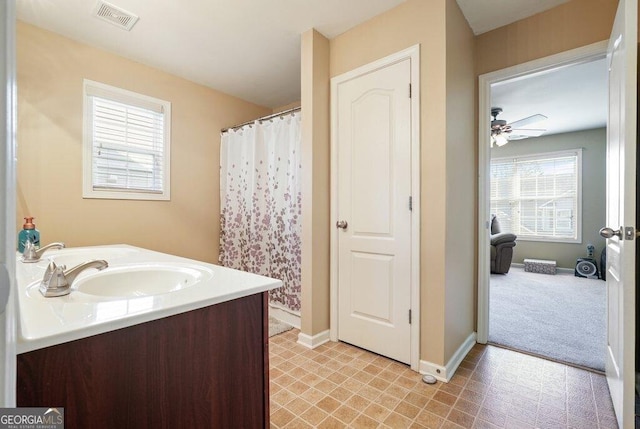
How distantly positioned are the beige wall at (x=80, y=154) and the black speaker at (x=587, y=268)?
562cm

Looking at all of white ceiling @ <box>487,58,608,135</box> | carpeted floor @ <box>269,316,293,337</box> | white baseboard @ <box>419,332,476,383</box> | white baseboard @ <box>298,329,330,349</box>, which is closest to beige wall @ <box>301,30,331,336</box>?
white baseboard @ <box>298,329,330,349</box>

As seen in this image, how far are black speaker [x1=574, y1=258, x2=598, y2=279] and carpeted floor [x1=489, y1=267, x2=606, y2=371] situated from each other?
0.71 ft

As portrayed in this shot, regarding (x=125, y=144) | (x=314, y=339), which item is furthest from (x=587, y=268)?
(x=125, y=144)

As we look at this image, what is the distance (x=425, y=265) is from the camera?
1.92 meters

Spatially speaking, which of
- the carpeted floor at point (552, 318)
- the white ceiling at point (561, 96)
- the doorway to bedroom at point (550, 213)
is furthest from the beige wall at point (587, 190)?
the carpeted floor at point (552, 318)

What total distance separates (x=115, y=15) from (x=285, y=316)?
2.71 metres

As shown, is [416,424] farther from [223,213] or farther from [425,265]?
[223,213]

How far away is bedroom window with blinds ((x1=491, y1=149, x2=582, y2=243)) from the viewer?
537 cm

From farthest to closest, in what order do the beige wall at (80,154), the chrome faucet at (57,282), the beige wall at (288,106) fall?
1. the beige wall at (288,106)
2. the beige wall at (80,154)
3. the chrome faucet at (57,282)

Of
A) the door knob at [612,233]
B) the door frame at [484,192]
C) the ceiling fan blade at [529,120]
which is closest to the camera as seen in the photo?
the door knob at [612,233]

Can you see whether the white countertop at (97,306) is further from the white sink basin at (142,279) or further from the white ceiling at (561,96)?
the white ceiling at (561,96)

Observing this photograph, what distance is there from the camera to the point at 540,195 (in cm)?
569

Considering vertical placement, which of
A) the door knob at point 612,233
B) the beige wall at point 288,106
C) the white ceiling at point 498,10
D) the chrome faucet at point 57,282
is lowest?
the chrome faucet at point 57,282

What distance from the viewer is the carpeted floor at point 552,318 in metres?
2.23
